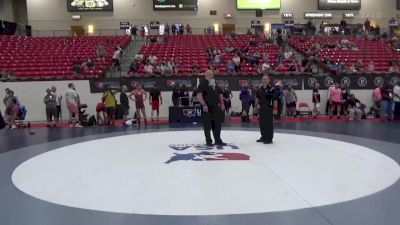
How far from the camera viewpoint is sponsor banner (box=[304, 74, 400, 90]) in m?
16.6

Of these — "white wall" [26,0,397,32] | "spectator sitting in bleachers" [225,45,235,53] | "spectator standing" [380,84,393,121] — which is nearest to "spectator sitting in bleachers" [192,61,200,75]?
"spectator sitting in bleachers" [225,45,235,53]

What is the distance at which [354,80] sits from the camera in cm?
1678

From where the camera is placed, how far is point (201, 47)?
23.2 metres

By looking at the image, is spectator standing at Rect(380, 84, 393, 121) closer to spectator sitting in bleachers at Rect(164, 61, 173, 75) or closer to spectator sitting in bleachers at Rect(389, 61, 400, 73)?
spectator sitting in bleachers at Rect(389, 61, 400, 73)

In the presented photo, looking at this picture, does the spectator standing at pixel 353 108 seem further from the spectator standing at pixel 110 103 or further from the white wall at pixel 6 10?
the white wall at pixel 6 10

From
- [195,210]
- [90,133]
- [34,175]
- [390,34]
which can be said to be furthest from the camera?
[390,34]

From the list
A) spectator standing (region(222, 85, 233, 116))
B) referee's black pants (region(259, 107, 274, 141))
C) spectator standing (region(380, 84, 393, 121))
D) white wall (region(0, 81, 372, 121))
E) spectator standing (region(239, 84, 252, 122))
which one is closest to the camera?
referee's black pants (region(259, 107, 274, 141))

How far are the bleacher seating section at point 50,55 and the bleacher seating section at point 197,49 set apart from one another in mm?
2400

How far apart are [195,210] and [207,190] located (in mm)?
742

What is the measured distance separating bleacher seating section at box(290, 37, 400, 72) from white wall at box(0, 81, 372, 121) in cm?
383

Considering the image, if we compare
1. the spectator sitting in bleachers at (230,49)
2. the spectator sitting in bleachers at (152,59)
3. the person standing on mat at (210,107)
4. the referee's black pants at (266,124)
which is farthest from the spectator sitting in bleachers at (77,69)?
the referee's black pants at (266,124)

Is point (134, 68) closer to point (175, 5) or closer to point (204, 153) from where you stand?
point (204, 153)

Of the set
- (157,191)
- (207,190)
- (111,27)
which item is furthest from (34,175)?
(111,27)

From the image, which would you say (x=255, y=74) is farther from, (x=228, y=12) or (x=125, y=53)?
(x=228, y=12)
